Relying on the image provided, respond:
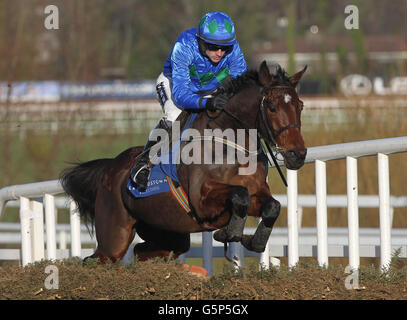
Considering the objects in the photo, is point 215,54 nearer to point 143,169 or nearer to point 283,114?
point 283,114

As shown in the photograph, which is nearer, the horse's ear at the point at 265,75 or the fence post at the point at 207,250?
the horse's ear at the point at 265,75

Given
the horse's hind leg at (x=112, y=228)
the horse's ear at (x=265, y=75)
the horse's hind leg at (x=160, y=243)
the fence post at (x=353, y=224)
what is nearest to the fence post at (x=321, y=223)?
Result: the fence post at (x=353, y=224)

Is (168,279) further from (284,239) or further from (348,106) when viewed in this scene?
(348,106)

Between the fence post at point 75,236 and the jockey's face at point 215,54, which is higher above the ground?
the jockey's face at point 215,54

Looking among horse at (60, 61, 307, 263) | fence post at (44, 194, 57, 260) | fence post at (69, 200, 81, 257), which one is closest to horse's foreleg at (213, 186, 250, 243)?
horse at (60, 61, 307, 263)

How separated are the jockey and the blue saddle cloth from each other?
0.13ft

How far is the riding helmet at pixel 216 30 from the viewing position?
4457 millimetres

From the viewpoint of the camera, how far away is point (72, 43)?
12.0 metres

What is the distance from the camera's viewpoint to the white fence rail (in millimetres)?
4355

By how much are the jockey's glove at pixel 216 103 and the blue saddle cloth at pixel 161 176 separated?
0.80 feet

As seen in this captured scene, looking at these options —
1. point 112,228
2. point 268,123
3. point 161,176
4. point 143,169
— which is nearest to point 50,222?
point 112,228

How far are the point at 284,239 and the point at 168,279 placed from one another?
205cm

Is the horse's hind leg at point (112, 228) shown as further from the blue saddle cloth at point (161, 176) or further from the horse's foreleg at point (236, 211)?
the horse's foreleg at point (236, 211)
